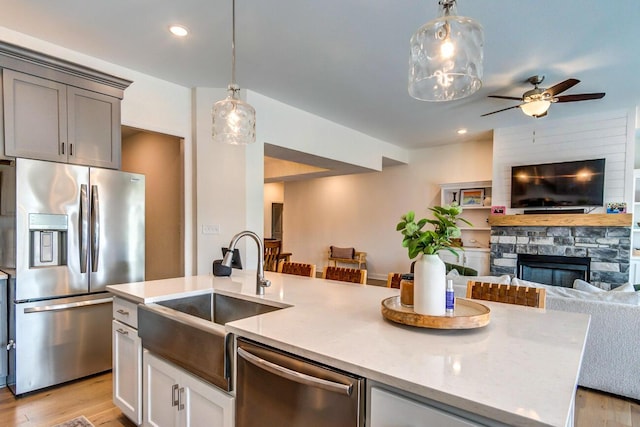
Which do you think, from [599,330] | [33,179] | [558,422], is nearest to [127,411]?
[33,179]

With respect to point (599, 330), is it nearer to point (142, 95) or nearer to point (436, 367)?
point (436, 367)

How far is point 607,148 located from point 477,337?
537 centimetres

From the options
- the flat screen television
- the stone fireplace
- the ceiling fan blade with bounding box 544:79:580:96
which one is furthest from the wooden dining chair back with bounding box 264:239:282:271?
the ceiling fan blade with bounding box 544:79:580:96

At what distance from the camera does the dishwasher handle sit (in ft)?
3.45

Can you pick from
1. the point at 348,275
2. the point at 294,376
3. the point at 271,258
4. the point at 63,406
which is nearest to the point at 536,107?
the point at 348,275

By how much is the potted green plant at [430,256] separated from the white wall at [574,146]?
5116mm

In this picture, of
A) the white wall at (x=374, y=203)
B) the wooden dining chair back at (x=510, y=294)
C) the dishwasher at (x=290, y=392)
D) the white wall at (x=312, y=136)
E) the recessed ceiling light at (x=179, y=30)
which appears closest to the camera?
the dishwasher at (x=290, y=392)

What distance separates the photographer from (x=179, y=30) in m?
2.80

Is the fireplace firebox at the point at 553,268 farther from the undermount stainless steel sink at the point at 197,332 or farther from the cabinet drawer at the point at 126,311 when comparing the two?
the cabinet drawer at the point at 126,311

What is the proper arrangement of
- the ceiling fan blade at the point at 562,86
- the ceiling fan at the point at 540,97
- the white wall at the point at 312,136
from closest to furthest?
1. the ceiling fan blade at the point at 562,86
2. the ceiling fan at the point at 540,97
3. the white wall at the point at 312,136

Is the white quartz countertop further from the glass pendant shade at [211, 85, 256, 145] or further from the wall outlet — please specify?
the wall outlet

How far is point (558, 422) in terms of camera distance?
0.72 meters

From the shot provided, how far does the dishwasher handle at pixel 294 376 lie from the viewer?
1.05 metres

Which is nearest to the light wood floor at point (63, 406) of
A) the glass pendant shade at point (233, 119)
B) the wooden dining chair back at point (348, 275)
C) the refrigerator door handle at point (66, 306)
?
the refrigerator door handle at point (66, 306)
